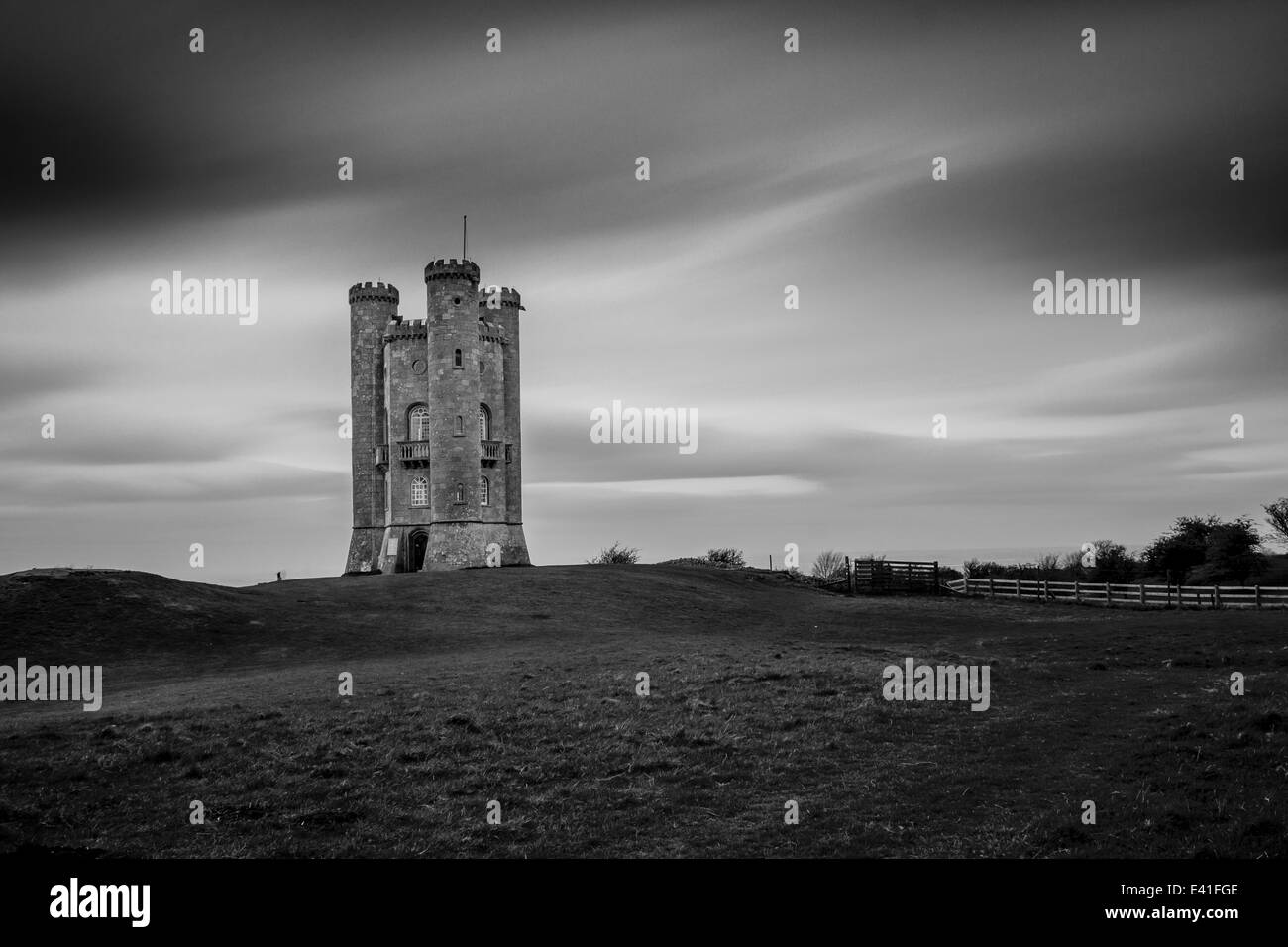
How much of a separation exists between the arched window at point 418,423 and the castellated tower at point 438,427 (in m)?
0.10

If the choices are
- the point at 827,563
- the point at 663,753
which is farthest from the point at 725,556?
the point at 663,753

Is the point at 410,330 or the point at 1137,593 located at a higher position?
the point at 410,330

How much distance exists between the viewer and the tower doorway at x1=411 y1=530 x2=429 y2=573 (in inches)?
2864

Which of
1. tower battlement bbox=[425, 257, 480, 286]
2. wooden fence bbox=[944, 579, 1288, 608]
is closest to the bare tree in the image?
wooden fence bbox=[944, 579, 1288, 608]

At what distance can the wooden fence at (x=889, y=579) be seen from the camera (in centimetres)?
6347

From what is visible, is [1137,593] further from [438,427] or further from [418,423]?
[418,423]

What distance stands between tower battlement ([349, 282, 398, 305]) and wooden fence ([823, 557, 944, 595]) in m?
42.8

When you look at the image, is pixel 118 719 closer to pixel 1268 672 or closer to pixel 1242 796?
pixel 1242 796

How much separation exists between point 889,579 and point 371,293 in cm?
4697

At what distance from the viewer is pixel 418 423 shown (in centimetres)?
7381

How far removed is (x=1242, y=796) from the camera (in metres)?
12.1

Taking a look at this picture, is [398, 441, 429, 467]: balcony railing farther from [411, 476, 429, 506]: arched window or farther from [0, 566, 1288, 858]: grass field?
[0, 566, 1288, 858]: grass field

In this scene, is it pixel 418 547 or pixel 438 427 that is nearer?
pixel 438 427
